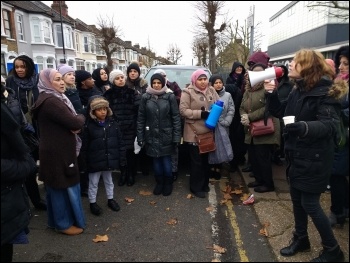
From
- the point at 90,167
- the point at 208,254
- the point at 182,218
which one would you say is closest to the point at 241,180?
the point at 182,218

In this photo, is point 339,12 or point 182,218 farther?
point 182,218

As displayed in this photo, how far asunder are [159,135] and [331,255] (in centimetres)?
263

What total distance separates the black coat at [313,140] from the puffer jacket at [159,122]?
1938mm

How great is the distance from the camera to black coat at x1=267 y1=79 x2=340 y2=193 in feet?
7.42

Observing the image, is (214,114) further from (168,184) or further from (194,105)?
(168,184)

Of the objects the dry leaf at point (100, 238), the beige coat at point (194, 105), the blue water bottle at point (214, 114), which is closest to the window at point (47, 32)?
the beige coat at point (194, 105)

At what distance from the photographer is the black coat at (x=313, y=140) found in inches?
89.0

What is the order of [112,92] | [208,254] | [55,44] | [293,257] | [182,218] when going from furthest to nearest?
[55,44]
[112,92]
[182,218]
[208,254]
[293,257]

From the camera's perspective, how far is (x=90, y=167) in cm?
375

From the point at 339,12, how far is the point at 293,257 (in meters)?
2.13

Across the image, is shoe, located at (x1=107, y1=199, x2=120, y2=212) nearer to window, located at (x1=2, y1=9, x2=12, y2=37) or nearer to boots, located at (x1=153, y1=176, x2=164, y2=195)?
boots, located at (x1=153, y1=176, x2=164, y2=195)

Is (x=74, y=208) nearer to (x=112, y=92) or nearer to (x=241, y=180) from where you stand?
(x=112, y=92)

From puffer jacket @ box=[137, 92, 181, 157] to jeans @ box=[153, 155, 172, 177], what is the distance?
16 cm

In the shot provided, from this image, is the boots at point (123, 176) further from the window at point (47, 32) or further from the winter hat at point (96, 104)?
the window at point (47, 32)
